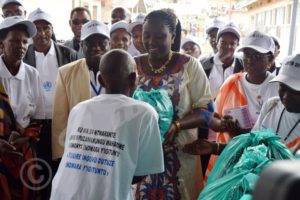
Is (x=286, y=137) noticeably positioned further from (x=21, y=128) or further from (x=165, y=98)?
(x=21, y=128)

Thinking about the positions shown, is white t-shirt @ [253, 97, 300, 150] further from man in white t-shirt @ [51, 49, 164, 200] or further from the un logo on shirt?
the un logo on shirt

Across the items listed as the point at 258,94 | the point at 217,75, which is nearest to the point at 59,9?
the point at 217,75

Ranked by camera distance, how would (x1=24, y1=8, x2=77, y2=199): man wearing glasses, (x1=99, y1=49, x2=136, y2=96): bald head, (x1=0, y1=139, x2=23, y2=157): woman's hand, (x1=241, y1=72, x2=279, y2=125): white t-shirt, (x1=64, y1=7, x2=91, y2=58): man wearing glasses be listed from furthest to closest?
1. (x1=64, y1=7, x2=91, y2=58): man wearing glasses
2. (x1=24, y1=8, x2=77, y2=199): man wearing glasses
3. (x1=241, y1=72, x2=279, y2=125): white t-shirt
4. (x1=0, y1=139, x2=23, y2=157): woman's hand
5. (x1=99, y1=49, x2=136, y2=96): bald head

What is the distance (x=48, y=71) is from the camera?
126 inches

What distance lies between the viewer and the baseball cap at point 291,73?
1.73 meters

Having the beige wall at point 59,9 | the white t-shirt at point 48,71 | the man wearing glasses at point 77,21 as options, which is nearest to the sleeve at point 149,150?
the white t-shirt at point 48,71

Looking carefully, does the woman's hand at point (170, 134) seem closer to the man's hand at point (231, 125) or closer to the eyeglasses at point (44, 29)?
the man's hand at point (231, 125)

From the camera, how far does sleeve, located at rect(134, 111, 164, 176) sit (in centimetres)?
144

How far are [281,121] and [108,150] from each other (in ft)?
2.98

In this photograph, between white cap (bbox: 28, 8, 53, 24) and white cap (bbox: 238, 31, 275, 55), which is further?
white cap (bbox: 28, 8, 53, 24)

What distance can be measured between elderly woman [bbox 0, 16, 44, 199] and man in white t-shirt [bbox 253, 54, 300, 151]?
1.62 metres

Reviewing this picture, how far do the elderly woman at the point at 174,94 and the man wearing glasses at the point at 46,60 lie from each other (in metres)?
1.29

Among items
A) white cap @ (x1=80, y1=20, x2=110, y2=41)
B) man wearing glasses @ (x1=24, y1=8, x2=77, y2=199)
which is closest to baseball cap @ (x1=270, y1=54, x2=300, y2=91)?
white cap @ (x1=80, y1=20, x2=110, y2=41)

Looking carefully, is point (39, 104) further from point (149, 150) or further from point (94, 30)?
point (149, 150)
